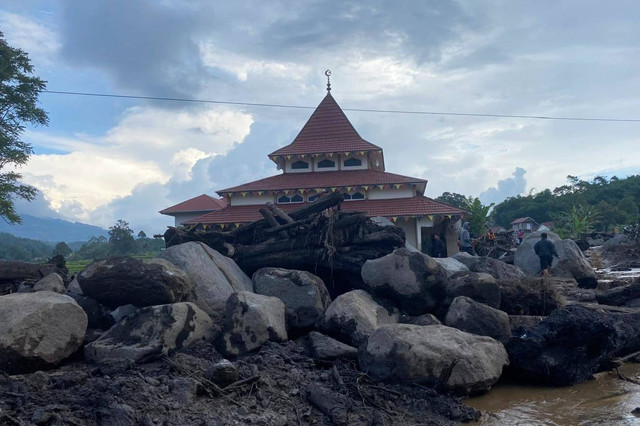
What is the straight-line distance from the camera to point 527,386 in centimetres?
648

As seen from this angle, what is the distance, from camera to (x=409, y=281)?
25.0ft

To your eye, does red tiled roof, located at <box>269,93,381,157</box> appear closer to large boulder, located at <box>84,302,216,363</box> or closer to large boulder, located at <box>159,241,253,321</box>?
large boulder, located at <box>159,241,253,321</box>

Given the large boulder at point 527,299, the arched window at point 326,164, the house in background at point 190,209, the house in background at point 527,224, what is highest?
the arched window at point 326,164

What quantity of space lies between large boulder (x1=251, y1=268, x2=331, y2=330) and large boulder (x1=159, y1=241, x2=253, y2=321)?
1.49 ft

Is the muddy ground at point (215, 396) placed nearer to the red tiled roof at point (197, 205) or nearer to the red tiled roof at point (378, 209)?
the red tiled roof at point (378, 209)

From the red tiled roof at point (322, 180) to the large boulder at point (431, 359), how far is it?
55.3ft

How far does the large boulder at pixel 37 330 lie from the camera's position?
5.43m

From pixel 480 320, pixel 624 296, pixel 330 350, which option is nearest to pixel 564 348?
pixel 480 320

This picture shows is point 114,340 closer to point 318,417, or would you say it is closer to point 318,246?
point 318,417

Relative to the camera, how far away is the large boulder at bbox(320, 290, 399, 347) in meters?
6.84

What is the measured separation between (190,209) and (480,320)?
1162 inches

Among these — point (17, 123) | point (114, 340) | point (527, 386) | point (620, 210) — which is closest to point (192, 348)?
point (114, 340)

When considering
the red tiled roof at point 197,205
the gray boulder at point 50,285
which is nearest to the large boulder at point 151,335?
the gray boulder at point 50,285

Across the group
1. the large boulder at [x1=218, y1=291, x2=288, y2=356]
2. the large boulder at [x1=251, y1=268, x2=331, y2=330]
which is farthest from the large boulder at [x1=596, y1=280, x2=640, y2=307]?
the large boulder at [x1=218, y1=291, x2=288, y2=356]
